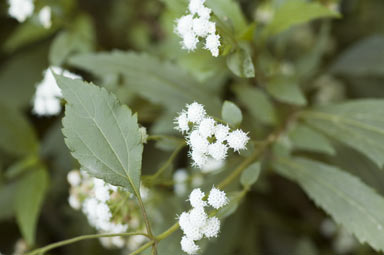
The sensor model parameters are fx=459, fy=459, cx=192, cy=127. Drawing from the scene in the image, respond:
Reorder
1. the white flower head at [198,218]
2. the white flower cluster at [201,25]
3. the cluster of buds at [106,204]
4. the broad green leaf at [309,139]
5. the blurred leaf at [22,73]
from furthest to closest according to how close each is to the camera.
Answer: the blurred leaf at [22,73], the broad green leaf at [309,139], the cluster of buds at [106,204], the white flower cluster at [201,25], the white flower head at [198,218]

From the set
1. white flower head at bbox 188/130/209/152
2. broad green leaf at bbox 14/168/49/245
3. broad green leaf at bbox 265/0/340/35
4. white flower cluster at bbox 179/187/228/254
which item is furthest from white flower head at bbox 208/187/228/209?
broad green leaf at bbox 14/168/49/245

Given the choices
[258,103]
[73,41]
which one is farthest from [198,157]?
[73,41]

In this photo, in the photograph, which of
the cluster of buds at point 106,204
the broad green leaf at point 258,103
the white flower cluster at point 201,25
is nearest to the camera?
the white flower cluster at point 201,25

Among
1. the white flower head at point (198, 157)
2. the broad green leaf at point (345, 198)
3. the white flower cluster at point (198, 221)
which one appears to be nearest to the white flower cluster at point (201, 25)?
the white flower head at point (198, 157)

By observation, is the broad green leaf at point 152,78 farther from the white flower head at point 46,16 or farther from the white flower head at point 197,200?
the white flower head at point 197,200

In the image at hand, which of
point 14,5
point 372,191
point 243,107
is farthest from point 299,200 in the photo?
point 14,5

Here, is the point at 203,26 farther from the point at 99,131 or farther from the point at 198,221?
the point at 198,221

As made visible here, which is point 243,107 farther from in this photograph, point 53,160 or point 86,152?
point 86,152
